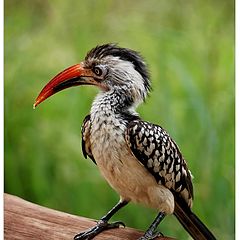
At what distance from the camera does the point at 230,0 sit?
6.21 feet

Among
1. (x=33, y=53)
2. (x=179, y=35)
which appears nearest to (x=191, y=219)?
(x=179, y=35)

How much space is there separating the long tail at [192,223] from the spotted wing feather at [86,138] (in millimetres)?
233

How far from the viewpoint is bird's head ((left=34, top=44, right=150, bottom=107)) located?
170 centimetres

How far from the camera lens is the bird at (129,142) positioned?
5.45 feet

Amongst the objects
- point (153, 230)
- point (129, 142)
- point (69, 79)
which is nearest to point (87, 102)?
point (69, 79)

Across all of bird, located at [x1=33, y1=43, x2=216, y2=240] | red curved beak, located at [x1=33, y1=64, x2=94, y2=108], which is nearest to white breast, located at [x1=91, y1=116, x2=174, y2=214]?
bird, located at [x1=33, y1=43, x2=216, y2=240]

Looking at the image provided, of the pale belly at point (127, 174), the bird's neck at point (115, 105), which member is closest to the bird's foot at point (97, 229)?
the pale belly at point (127, 174)

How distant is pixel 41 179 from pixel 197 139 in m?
0.41

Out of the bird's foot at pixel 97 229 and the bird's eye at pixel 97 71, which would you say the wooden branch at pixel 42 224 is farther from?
the bird's eye at pixel 97 71

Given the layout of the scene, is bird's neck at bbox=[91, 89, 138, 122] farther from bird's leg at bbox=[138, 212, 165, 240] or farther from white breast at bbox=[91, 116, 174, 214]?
bird's leg at bbox=[138, 212, 165, 240]

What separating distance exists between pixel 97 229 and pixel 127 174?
0.61 feet

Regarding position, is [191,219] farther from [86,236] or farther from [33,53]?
[33,53]

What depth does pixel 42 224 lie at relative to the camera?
1.80 m

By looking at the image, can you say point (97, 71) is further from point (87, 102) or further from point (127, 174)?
point (127, 174)
